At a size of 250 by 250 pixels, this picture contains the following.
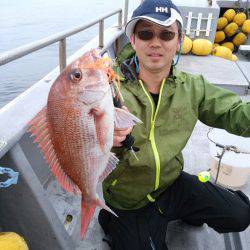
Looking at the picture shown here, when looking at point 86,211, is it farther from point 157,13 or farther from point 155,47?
point 157,13

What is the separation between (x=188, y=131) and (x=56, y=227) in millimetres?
1015

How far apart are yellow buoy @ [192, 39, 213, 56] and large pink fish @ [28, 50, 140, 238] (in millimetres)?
5946

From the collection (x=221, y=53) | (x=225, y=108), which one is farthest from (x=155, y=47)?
(x=221, y=53)

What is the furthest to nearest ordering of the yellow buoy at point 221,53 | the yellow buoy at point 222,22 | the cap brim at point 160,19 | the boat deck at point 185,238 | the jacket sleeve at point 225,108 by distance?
the yellow buoy at point 222,22 → the yellow buoy at point 221,53 → the boat deck at point 185,238 → the jacket sleeve at point 225,108 → the cap brim at point 160,19

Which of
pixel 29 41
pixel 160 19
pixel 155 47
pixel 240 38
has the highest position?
pixel 160 19

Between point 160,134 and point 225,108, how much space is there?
0.46m

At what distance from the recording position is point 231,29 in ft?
27.5

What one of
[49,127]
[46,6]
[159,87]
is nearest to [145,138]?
[159,87]

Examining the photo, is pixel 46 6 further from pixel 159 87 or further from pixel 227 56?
pixel 159 87

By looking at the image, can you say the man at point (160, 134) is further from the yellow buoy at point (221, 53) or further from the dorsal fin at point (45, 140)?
the yellow buoy at point (221, 53)

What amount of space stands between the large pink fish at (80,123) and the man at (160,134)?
0.48m

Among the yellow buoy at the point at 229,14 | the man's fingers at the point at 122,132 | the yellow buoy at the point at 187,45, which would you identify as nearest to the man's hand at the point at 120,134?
the man's fingers at the point at 122,132

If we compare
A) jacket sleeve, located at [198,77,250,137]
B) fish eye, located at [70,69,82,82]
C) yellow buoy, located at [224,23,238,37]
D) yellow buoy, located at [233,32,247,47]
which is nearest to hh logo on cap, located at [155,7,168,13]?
jacket sleeve, located at [198,77,250,137]

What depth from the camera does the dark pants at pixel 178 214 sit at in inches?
80.8
